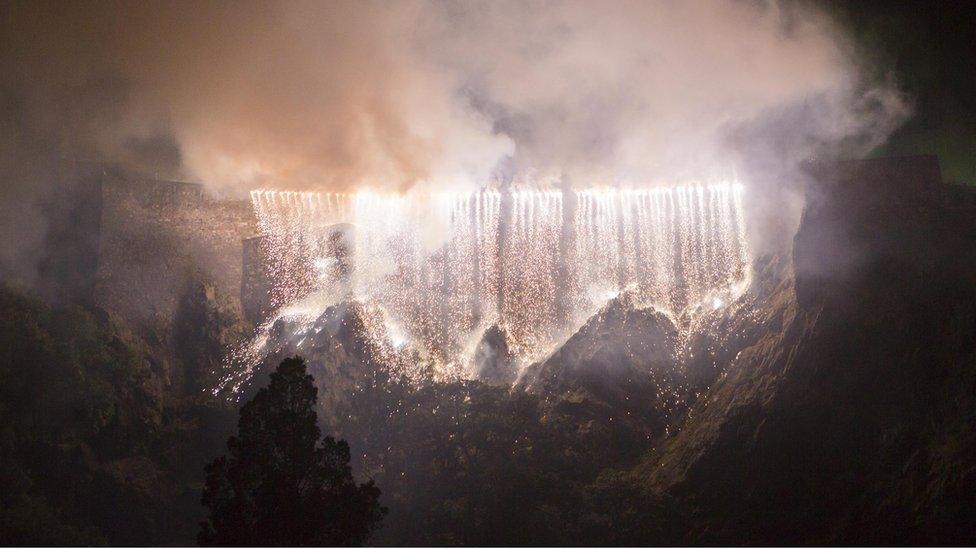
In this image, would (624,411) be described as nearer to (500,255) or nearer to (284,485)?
(500,255)

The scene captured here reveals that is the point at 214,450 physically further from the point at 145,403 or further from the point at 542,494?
the point at 542,494

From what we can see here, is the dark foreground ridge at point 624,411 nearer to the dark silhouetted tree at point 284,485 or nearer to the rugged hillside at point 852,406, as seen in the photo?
the rugged hillside at point 852,406

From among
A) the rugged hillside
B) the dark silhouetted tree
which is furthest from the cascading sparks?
the dark silhouetted tree

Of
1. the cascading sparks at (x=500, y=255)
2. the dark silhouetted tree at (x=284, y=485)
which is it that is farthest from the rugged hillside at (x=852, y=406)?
the dark silhouetted tree at (x=284, y=485)

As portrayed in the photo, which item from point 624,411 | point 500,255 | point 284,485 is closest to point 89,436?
point 284,485

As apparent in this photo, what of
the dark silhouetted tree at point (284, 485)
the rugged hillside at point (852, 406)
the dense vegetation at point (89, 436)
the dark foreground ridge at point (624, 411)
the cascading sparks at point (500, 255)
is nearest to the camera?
the dark silhouetted tree at point (284, 485)

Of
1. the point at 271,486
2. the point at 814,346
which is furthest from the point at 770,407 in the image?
the point at 271,486

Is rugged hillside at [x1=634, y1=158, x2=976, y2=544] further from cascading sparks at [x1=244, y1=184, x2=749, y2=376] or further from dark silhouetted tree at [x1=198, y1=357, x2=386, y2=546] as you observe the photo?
dark silhouetted tree at [x1=198, y1=357, x2=386, y2=546]
